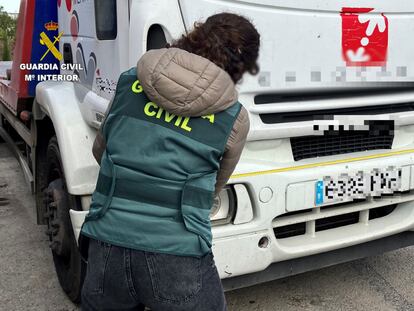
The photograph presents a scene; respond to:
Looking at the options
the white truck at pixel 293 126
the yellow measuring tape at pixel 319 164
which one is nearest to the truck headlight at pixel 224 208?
the white truck at pixel 293 126

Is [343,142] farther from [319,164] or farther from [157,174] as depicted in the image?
[157,174]

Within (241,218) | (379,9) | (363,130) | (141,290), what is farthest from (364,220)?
(141,290)

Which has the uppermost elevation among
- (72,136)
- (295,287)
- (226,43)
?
(226,43)

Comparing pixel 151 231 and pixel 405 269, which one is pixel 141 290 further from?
pixel 405 269

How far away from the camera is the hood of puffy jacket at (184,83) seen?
160cm

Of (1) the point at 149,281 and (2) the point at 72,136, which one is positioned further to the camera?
(2) the point at 72,136

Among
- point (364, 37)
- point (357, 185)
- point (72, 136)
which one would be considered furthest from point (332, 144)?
point (72, 136)

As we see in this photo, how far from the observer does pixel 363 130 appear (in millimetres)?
2912

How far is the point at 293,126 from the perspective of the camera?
8.95ft

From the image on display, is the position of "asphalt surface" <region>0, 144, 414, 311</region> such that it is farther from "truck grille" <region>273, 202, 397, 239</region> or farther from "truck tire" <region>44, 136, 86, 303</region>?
"truck grille" <region>273, 202, 397, 239</region>

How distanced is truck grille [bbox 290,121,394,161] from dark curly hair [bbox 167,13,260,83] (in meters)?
1.10

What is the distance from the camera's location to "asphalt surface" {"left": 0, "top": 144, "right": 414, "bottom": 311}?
3.28 meters

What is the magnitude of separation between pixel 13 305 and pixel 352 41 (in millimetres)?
A: 2551

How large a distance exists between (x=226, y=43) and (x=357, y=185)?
149 cm
